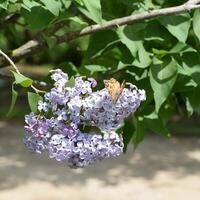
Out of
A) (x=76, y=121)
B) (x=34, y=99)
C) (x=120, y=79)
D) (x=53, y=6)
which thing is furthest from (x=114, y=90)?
(x=120, y=79)

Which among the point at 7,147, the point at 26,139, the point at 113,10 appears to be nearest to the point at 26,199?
the point at 7,147

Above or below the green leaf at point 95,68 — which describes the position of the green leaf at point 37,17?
above


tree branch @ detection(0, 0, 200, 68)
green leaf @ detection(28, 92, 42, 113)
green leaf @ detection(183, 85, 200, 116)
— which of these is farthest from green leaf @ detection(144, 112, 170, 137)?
green leaf @ detection(28, 92, 42, 113)

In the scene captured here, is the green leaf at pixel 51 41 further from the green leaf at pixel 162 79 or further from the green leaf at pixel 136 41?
the green leaf at pixel 162 79

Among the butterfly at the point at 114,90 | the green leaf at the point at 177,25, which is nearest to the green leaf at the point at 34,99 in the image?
the butterfly at the point at 114,90

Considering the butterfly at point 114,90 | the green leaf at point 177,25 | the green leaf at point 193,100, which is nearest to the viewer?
the butterfly at point 114,90

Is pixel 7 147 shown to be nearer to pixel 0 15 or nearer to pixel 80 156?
pixel 0 15
